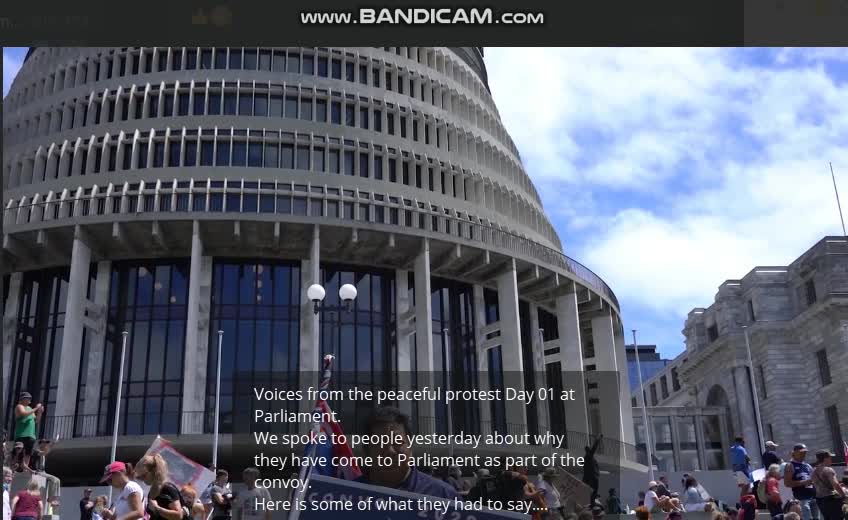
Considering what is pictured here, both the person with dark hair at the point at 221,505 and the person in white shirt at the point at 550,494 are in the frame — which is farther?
the person in white shirt at the point at 550,494

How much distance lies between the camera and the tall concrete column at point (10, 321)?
4191 centimetres

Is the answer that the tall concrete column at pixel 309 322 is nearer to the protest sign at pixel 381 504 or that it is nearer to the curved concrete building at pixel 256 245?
the curved concrete building at pixel 256 245

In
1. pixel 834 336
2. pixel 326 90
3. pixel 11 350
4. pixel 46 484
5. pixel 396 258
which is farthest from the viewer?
pixel 834 336

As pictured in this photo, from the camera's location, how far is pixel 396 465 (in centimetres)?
804

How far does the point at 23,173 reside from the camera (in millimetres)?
48500

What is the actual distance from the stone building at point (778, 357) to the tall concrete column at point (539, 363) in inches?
946

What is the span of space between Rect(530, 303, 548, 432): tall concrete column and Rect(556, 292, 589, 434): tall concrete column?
1.18 meters

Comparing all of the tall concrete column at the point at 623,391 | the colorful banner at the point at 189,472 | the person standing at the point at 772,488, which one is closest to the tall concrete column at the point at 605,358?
the tall concrete column at the point at 623,391

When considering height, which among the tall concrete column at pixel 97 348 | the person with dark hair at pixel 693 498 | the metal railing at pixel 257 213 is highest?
the metal railing at pixel 257 213

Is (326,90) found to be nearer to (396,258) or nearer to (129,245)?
(396,258)

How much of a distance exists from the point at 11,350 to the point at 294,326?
45.8 ft

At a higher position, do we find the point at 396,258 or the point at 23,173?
the point at 23,173

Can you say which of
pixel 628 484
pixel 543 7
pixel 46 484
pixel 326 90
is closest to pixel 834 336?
pixel 628 484

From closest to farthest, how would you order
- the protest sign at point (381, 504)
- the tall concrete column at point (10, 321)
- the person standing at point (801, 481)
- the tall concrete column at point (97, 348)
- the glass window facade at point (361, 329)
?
1. the protest sign at point (381, 504)
2. the person standing at point (801, 481)
3. the tall concrete column at point (97, 348)
4. the tall concrete column at point (10, 321)
5. the glass window facade at point (361, 329)
